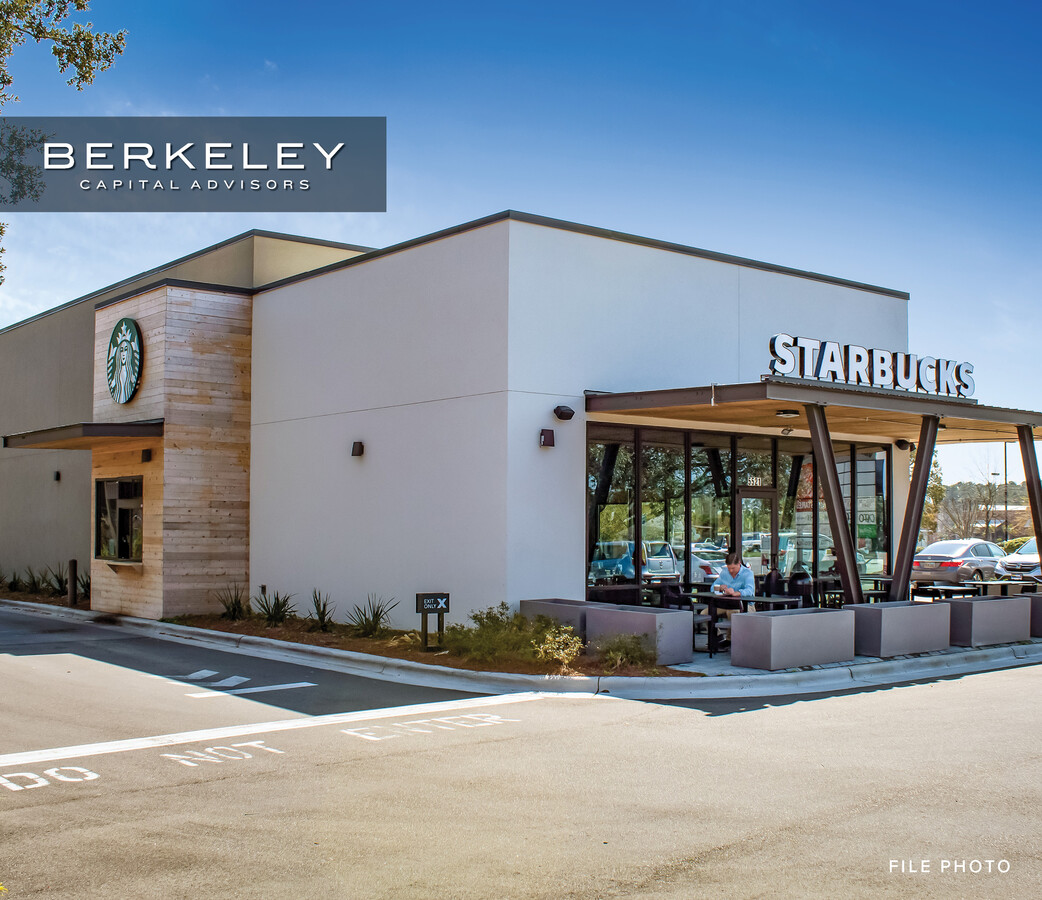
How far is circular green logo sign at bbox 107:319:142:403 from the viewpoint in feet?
63.0

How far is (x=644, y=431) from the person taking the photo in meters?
16.2

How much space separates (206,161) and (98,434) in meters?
5.15

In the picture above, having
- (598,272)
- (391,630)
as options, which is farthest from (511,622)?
(598,272)

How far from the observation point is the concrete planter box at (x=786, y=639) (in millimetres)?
12055

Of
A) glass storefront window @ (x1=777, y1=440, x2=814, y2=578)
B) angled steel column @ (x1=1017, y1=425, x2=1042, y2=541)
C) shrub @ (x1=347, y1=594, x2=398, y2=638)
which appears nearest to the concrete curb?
shrub @ (x1=347, y1=594, x2=398, y2=638)

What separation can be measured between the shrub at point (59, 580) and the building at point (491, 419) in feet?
10.7

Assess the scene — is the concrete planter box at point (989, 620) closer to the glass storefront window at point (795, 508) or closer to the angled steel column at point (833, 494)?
the angled steel column at point (833, 494)

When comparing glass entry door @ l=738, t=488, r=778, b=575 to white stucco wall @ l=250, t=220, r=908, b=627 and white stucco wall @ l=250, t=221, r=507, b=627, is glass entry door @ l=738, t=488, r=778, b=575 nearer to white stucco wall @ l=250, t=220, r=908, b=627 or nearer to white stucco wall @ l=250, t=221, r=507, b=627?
white stucco wall @ l=250, t=220, r=908, b=627

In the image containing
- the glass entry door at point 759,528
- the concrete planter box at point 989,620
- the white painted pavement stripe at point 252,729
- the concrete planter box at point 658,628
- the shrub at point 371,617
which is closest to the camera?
the white painted pavement stripe at point 252,729

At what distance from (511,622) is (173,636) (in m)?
6.68

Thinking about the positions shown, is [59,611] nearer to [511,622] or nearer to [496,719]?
[511,622]

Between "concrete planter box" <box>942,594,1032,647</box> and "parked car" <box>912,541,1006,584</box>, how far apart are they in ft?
44.5

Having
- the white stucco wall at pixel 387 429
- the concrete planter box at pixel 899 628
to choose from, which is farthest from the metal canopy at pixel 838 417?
the white stucco wall at pixel 387 429

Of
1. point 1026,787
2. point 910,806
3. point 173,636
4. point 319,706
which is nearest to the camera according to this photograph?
point 910,806
